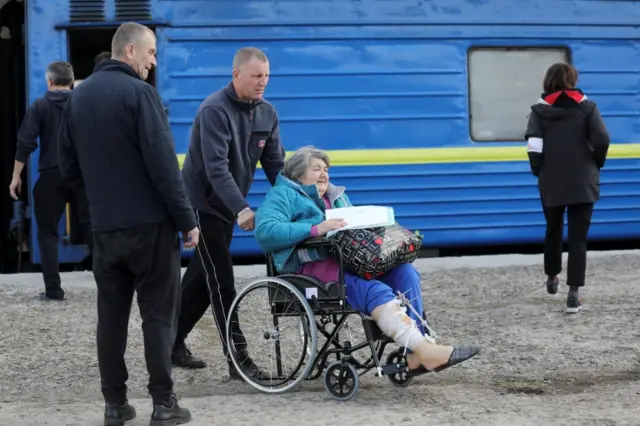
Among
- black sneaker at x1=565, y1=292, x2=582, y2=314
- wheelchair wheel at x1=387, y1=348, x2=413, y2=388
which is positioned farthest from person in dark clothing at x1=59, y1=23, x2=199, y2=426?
black sneaker at x1=565, y1=292, x2=582, y2=314

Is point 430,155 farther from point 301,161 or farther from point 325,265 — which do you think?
point 325,265

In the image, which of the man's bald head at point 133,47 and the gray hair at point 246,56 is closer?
the man's bald head at point 133,47

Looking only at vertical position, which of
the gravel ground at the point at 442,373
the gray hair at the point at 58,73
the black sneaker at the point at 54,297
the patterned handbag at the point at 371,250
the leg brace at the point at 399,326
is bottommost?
the gravel ground at the point at 442,373

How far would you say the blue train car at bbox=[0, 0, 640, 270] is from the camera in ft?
32.1

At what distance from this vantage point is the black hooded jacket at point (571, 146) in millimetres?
7781

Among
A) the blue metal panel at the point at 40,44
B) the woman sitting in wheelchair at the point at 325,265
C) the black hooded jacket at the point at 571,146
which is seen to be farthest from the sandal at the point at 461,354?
the blue metal panel at the point at 40,44

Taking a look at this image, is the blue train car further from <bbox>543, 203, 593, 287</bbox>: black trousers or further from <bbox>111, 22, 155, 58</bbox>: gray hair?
<bbox>111, 22, 155, 58</bbox>: gray hair

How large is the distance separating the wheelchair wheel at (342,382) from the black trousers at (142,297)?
2.64 feet

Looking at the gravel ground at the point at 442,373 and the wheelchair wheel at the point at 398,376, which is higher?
the wheelchair wheel at the point at 398,376

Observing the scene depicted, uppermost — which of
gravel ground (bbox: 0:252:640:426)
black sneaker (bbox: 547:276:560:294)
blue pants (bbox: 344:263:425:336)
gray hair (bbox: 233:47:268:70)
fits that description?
gray hair (bbox: 233:47:268:70)

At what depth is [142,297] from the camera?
4957 mm

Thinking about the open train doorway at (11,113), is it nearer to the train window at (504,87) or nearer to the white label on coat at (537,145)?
the train window at (504,87)

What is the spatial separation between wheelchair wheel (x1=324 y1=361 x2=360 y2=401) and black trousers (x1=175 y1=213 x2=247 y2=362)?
56cm

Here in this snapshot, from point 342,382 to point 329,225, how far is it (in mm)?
711
